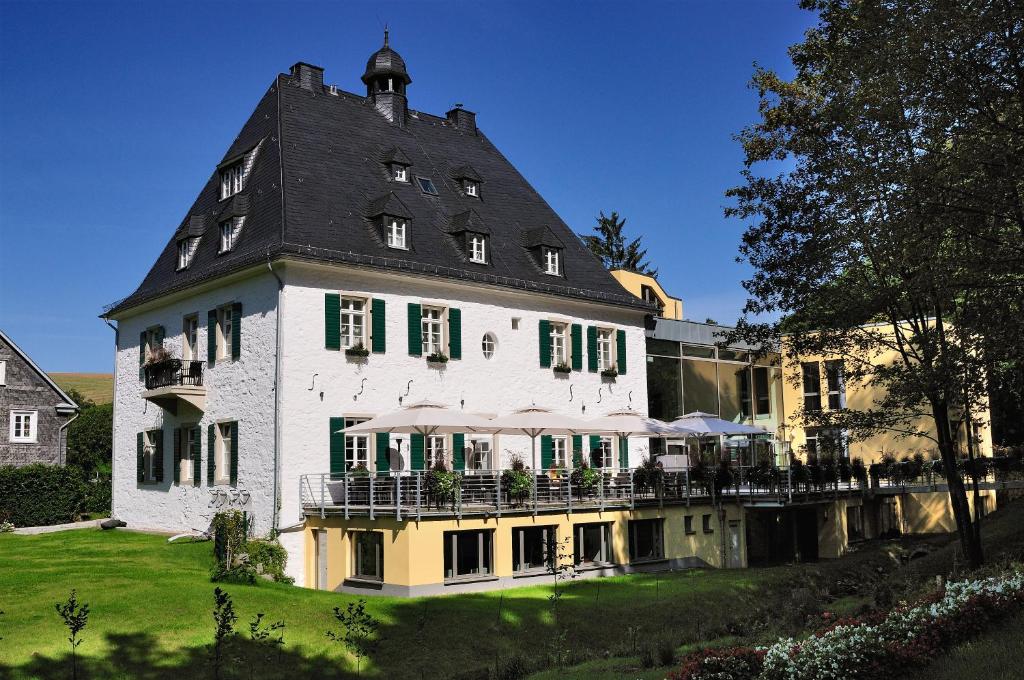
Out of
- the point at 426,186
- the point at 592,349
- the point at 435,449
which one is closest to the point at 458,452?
the point at 435,449

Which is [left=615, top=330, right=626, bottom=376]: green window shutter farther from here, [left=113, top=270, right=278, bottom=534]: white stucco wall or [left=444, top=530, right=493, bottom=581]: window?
[left=113, top=270, right=278, bottom=534]: white stucco wall

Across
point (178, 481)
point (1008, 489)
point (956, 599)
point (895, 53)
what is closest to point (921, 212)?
point (895, 53)

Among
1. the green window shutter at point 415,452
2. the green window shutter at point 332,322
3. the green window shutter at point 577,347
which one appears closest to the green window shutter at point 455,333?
the green window shutter at point 415,452

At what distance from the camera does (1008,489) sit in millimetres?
34406

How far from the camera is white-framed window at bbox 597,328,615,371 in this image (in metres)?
31.3

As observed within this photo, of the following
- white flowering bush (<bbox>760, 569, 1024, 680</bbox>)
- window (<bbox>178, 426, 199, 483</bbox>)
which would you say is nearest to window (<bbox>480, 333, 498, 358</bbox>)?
window (<bbox>178, 426, 199, 483</bbox>)

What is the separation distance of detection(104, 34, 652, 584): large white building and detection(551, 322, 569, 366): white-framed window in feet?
0.26

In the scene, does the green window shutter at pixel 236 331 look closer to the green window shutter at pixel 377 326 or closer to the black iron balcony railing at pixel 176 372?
the black iron balcony railing at pixel 176 372

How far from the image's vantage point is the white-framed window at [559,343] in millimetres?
29812

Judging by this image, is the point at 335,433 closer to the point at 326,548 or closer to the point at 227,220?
the point at 326,548

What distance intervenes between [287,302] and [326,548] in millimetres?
5794

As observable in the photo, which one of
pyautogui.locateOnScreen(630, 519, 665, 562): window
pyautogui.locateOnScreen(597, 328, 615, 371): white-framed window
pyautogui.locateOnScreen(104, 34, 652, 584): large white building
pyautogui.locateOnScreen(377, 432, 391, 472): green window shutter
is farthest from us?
pyautogui.locateOnScreen(597, 328, 615, 371): white-framed window

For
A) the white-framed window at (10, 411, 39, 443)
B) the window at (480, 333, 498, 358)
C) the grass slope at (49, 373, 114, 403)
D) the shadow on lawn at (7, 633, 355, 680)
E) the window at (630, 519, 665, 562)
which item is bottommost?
the shadow on lawn at (7, 633, 355, 680)

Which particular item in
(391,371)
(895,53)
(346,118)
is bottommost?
(391,371)
